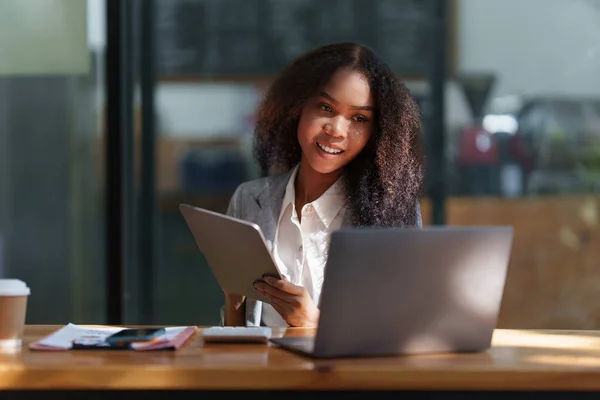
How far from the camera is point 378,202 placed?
8.71 ft

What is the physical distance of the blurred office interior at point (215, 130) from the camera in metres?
4.08

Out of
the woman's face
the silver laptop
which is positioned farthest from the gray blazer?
the silver laptop

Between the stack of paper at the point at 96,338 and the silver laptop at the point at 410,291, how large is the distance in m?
0.25

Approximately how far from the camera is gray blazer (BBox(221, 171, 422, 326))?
8.70 feet

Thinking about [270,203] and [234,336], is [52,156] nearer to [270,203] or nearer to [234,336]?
[270,203]

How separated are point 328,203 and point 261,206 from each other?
0.63 ft

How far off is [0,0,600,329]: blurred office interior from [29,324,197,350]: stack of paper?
81.0 inches

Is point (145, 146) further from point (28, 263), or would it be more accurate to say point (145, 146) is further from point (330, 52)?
point (330, 52)

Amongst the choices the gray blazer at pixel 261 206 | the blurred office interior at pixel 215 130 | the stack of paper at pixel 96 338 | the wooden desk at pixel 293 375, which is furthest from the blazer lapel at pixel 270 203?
the blurred office interior at pixel 215 130

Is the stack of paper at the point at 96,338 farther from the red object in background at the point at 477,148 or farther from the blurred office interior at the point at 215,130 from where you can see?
the red object in background at the point at 477,148

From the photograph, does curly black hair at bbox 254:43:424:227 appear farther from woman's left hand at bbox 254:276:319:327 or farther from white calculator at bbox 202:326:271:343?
white calculator at bbox 202:326:271:343

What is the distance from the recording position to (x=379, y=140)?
8.70 ft

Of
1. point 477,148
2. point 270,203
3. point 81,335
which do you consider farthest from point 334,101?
point 477,148
